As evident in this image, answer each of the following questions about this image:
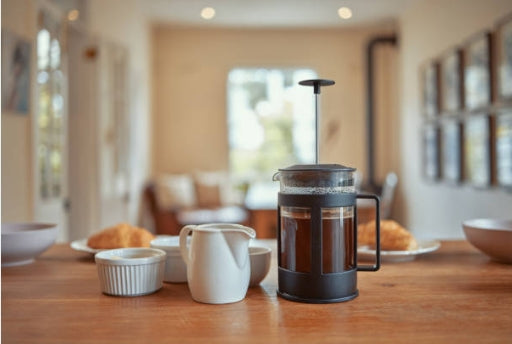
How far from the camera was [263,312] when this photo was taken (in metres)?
1.06

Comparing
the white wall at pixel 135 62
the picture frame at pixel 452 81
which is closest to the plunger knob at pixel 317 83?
the white wall at pixel 135 62

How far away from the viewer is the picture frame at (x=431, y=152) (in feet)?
18.0

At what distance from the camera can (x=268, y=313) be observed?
105cm

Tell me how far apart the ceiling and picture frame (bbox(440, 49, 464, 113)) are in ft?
4.05

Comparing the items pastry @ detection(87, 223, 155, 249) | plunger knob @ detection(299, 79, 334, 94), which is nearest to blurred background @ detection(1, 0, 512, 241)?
pastry @ detection(87, 223, 155, 249)

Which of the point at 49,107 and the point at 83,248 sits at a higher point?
the point at 49,107

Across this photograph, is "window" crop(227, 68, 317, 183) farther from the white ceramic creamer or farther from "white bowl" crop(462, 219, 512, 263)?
the white ceramic creamer

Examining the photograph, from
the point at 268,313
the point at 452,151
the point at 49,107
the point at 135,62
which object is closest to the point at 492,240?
the point at 268,313

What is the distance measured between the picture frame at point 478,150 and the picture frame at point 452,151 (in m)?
0.08

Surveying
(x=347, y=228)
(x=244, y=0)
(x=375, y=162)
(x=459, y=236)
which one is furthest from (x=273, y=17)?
→ (x=347, y=228)

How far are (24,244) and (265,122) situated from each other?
6.10 meters

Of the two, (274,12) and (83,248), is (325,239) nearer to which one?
(83,248)

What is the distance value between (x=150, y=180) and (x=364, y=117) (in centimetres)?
300

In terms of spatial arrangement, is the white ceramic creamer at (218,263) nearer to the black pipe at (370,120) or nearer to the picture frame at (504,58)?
the picture frame at (504,58)
